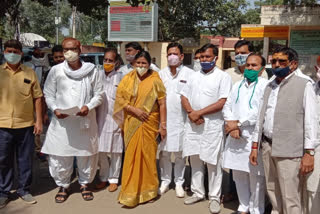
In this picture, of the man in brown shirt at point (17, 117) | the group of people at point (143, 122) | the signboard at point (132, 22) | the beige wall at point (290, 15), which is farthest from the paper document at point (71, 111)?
the signboard at point (132, 22)

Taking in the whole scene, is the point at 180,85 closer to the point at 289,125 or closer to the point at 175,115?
the point at 175,115

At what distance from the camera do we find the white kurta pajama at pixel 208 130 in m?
3.99

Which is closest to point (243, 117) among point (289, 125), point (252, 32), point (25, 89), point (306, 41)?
point (289, 125)

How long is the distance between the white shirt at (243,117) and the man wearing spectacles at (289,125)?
10.4 inches

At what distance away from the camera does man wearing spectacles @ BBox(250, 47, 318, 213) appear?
3.05 meters

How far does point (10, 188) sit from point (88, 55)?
36.9ft

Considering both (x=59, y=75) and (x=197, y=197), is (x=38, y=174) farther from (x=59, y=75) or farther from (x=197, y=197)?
(x=197, y=197)

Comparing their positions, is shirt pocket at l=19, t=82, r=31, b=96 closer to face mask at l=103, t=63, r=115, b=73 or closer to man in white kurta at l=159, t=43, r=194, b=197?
face mask at l=103, t=63, r=115, b=73

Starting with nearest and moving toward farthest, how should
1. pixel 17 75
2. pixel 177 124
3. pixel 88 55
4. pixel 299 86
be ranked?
pixel 299 86 → pixel 17 75 → pixel 177 124 → pixel 88 55

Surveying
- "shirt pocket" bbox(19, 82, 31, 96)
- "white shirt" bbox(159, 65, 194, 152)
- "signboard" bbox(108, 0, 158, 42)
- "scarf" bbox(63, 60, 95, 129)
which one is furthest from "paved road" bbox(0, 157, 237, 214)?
"signboard" bbox(108, 0, 158, 42)

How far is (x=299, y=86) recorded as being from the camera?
10.2 ft

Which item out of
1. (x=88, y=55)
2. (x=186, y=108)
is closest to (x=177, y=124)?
(x=186, y=108)

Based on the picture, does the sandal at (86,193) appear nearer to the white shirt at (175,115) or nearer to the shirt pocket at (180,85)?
the white shirt at (175,115)

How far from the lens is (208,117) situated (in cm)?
402
